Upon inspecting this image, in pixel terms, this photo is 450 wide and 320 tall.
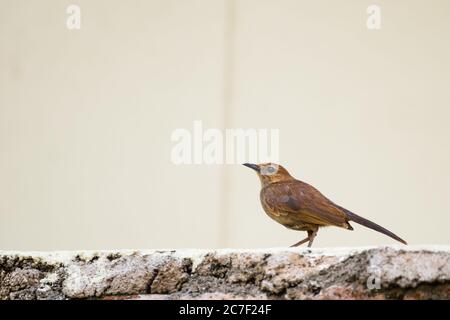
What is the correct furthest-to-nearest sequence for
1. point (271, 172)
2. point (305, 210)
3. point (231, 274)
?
point (271, 172), point (305, 210), point (231, 274)

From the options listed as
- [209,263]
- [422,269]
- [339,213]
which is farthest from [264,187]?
[422,269]

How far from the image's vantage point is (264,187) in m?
2.29

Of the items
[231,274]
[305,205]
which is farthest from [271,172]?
[231,274]

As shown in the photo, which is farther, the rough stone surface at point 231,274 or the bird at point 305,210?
the bird at point 305,210

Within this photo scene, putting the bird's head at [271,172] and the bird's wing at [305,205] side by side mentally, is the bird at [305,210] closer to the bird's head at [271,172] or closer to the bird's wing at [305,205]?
the bird's wing at [305,205]

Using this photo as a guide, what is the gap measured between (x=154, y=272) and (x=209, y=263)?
12cm

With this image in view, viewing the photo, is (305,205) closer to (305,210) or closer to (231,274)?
(305,210)

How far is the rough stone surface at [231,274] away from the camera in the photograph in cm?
128

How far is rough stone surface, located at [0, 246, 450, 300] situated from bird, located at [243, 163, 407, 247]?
1.65 ft

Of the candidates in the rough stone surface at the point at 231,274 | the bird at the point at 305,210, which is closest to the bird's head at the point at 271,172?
the bird at the point at 305,210

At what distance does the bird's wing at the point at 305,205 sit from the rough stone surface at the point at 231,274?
56 centimetres

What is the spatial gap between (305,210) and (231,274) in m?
0.66

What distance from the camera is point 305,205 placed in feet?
6.57

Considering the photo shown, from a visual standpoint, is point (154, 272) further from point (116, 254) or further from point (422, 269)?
point (422, 269)
